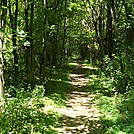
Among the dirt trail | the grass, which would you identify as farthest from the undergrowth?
the grass

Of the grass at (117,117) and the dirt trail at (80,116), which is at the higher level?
the grass at (117,117)

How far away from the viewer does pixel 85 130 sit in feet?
22.3

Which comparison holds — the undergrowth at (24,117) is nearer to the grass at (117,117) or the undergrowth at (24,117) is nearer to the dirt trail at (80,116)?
the dirt trail at (80,116)

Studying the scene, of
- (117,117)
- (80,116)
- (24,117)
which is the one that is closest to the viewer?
(24,117)

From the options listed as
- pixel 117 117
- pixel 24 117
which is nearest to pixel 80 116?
pixel 117 117

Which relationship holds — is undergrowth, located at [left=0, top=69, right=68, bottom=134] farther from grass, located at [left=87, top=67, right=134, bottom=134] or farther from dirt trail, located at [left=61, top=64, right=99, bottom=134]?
grass, located at [left=87, top=67, right=134, bottom=134]

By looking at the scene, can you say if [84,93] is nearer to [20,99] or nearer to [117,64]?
[117,64]

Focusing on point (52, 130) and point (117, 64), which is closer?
point (52, 130)

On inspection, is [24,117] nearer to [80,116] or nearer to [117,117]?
[80,116]

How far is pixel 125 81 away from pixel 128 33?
4739mm

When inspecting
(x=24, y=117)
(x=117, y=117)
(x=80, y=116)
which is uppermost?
(x=24, y=117)

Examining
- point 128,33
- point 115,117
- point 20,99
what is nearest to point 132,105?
point 115,117

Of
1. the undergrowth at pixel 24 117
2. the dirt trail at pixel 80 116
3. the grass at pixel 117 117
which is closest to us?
the undergrowth at pixel 24 117

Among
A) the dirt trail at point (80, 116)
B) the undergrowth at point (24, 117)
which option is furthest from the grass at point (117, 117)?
the undergrowth at point (24, 117)
